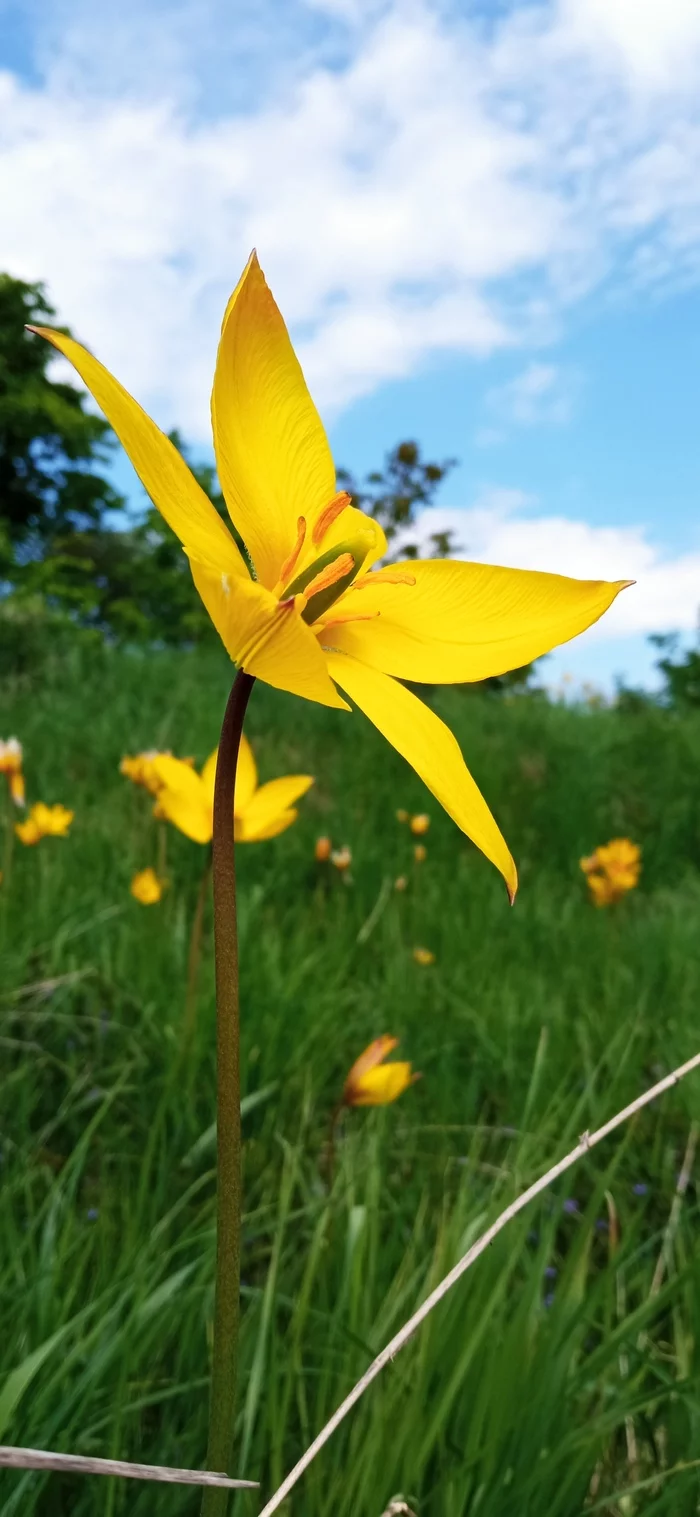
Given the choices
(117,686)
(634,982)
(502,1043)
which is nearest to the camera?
(502,1043)

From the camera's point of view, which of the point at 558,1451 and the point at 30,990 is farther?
the point at 30,990

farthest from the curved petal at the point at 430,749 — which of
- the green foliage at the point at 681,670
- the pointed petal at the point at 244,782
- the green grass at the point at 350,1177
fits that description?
the green foliage at the point at 681,670

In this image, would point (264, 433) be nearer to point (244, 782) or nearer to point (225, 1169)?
point (225, 1169)

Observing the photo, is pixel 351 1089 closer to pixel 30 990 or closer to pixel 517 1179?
pixel 517 1179

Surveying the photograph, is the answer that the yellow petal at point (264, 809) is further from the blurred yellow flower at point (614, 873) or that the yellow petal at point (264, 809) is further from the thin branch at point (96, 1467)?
the blurred yellow flower at point (614, 873)

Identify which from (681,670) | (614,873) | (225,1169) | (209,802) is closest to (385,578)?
(225,1169)

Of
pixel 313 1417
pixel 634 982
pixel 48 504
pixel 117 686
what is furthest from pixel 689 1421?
pixel 48 504

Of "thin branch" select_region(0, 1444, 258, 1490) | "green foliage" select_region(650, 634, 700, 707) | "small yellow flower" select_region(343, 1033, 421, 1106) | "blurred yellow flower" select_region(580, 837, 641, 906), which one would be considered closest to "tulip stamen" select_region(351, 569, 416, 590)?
"thin branch" select_region(0, 1444, 258, 1490)
